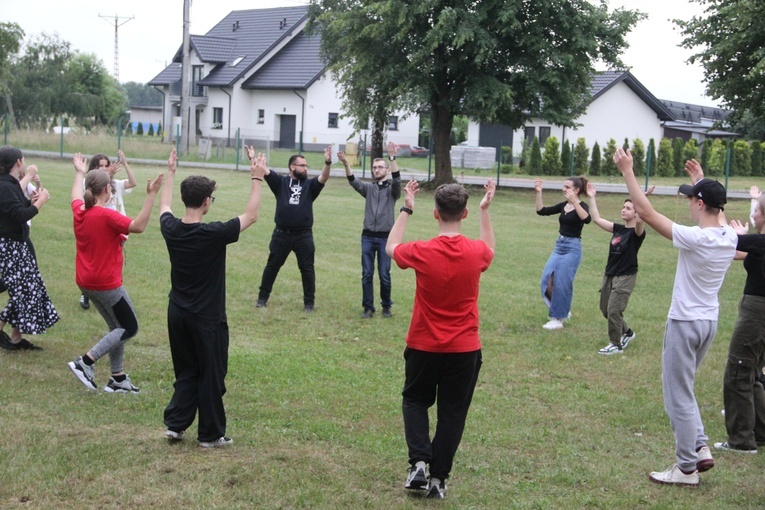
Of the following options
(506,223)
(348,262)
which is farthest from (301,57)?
(348,262)

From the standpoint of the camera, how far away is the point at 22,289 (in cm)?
809

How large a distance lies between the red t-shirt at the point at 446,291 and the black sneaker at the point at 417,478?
0.72 meters

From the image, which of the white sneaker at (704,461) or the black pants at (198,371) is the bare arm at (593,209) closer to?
the white sneaker at (704,461)

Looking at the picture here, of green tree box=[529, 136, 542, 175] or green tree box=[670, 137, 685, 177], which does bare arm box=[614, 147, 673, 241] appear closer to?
green tree box=[529, 136, 542, 175]

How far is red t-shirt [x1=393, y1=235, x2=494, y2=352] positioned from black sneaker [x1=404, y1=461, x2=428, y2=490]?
0.72m

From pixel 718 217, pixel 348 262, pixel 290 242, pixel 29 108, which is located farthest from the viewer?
pixel 29 108

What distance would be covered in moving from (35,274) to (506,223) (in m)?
16.6

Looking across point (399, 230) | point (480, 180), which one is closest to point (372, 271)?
point (399, 230)

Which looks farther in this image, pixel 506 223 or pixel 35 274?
pixel 506 223

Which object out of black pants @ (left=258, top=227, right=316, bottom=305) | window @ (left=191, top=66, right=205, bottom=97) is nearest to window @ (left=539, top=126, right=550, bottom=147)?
window @ (left=191, top=66, right=205, bottom=97)

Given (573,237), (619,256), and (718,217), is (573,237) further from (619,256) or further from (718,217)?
(718,217)

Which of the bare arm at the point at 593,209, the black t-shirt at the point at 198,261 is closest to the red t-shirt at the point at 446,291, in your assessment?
the black t-shirt at the point at 198,261

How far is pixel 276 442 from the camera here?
6.22 m

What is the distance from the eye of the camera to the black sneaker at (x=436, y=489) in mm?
5285
